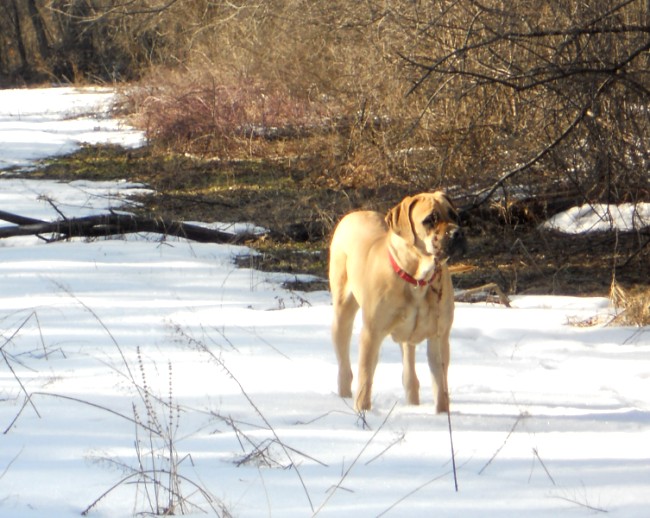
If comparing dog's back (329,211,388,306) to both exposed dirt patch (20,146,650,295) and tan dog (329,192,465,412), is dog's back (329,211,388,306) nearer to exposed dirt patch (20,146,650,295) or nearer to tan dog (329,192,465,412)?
tan dog (329,192,465,412)

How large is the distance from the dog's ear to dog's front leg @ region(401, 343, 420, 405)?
67cm

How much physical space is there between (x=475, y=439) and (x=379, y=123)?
28.8ft

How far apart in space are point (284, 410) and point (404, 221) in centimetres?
105

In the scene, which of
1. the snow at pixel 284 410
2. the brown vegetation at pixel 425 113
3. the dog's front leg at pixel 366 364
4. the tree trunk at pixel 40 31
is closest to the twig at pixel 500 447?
the snow at pixel 284 410

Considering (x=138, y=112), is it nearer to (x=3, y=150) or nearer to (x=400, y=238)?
(x=3, y=150)

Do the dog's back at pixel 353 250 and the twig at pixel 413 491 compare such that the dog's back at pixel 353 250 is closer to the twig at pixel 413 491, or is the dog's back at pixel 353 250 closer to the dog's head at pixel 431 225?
the dog's head at pixel 431 225

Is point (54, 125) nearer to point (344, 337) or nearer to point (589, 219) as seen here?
point (589, 219)

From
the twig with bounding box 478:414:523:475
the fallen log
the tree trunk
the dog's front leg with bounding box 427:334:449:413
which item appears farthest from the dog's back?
the tree trunk

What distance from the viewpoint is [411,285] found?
15.2 feet

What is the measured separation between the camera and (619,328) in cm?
710

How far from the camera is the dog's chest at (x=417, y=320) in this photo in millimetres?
4648

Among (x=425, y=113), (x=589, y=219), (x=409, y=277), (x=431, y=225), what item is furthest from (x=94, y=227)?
(x=431, y=225)

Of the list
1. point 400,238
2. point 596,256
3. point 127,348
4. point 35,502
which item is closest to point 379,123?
point 596,256

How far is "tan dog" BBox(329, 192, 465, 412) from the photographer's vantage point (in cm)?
452
